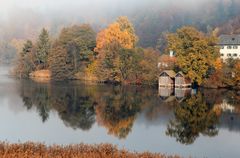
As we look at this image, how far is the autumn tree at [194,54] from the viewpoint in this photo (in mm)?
48656

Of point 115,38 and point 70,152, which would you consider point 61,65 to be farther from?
point 70,152

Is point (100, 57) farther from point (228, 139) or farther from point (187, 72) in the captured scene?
point (228, 139)

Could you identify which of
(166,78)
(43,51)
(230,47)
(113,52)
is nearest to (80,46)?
(43,51)

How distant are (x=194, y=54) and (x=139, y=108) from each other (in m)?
17.9

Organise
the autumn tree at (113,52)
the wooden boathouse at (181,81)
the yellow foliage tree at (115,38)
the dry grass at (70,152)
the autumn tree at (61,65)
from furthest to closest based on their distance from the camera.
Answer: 1. the autumn tree at (61,65)
2. the yellow foliage tree at (115,38)
3. the autumn tree at (113,52)
4. the wooden boathouse at (181,81)
5. the dry grass at (70,152)

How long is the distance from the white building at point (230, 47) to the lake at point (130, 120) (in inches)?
790

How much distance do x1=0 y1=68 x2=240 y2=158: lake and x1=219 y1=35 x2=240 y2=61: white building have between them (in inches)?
790

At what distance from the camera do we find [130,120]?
92.0 feet

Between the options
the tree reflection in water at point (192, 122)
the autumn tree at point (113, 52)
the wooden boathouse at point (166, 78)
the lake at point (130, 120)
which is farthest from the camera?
the autumn tree at point (113, 52)

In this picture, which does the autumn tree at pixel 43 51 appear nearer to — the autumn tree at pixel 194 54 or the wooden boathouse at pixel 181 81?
the autumn tree at pixel 194 54

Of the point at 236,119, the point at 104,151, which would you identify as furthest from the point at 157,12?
the point at 104,151

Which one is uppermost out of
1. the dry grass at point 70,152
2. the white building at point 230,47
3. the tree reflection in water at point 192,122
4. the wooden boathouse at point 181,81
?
the white building at point 230,47

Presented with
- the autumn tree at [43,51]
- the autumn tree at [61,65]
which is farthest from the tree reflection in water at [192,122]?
the autumn tree at [43,51]

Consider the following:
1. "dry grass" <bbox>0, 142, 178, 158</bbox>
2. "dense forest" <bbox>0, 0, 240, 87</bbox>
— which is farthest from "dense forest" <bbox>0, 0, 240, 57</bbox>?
"dry grass" <bbox>0, 142, 178, 158</bbox>
